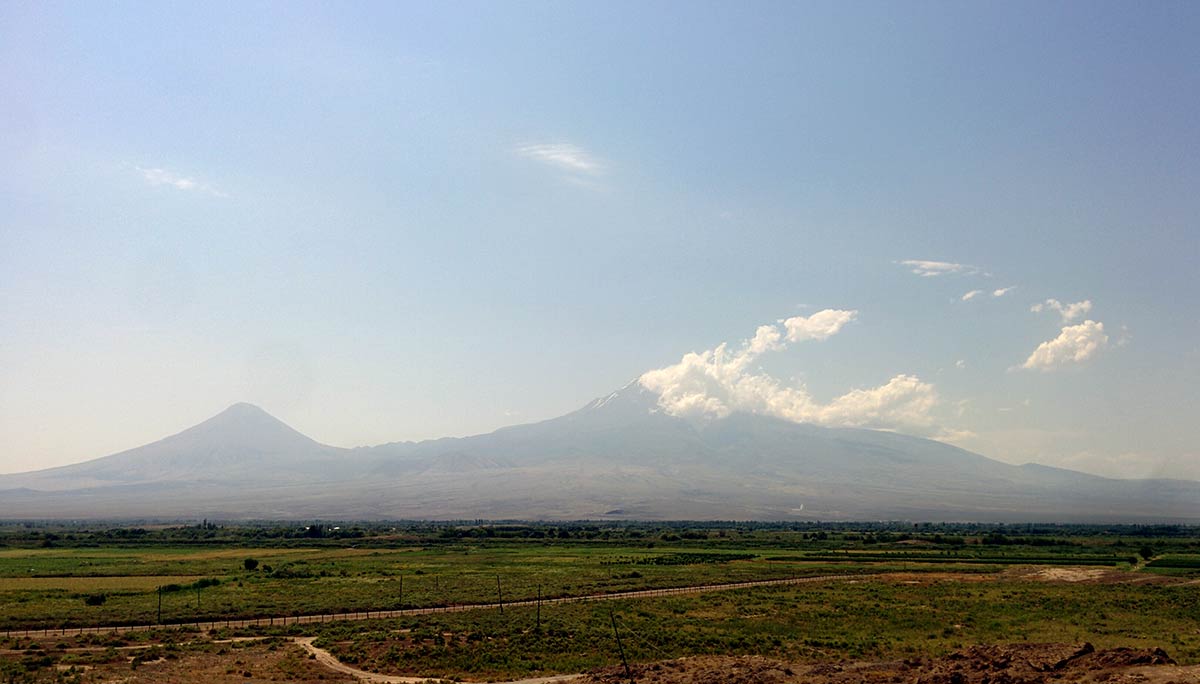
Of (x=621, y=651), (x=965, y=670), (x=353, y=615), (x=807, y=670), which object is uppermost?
(x=965, y=670)

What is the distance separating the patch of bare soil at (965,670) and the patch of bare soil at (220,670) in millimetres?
11628

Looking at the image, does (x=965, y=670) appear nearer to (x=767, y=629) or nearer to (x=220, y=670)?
(x=767, y=629)

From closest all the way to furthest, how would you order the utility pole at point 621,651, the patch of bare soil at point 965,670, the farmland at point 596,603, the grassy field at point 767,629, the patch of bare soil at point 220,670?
1. the patch of bare soil at point 965,670
2. the utility pole at point 621,651
3. the patch of bare soil at point 220,670
4. the grassy field at point 767,629
5. the farmland at point 596,603

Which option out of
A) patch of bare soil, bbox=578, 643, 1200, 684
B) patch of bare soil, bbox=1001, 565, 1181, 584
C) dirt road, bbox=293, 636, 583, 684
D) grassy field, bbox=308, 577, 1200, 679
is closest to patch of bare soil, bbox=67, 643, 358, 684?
dirt road, bbox=293, 636, 583, 684

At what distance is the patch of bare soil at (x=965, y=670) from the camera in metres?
23.4

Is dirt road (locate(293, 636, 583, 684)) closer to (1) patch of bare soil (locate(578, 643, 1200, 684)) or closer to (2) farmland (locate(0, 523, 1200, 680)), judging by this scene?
(2) farmland (locate(0, 523, 1200, 680))

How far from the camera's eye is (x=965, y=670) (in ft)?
81.3

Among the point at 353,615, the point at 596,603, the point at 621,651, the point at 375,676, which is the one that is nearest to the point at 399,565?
the point at 353,615

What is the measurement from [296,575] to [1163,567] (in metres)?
81.3

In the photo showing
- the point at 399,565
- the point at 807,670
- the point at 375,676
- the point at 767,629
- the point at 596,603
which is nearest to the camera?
the point at 807,670

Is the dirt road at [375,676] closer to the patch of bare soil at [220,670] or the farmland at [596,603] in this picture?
the patch of bare soil at [220,670]

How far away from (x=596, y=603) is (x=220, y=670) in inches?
886

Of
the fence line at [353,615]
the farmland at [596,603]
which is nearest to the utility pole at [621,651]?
the farmland at [596,603]

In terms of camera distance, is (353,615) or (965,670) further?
(353,615)
